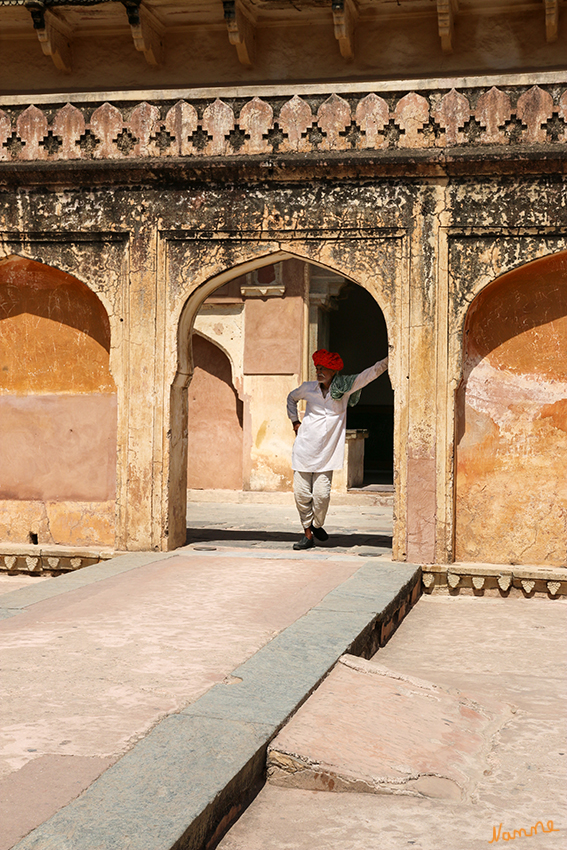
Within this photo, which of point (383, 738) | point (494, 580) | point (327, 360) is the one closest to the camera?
point (383, 738)

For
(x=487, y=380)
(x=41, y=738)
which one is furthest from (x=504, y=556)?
(x=41, y=738)

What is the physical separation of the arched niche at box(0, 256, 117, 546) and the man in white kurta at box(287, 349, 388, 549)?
1607mm

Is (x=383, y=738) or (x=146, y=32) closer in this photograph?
(x=383, y=738)

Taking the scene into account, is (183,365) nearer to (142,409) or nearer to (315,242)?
(142,409)

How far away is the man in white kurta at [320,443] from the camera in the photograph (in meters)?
7.73

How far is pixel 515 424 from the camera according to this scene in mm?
7215

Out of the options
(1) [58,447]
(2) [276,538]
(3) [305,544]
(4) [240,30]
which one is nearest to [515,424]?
(3) [305,544]

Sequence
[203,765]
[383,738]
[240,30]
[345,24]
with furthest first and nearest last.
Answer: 1. [240,30]
2. [345,24]
3. [383,738]
4. [203,765]

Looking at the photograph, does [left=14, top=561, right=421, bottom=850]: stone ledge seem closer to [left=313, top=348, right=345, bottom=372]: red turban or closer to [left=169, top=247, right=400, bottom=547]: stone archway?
[left=169, top=247, right=400, bottom=547]: stone archway

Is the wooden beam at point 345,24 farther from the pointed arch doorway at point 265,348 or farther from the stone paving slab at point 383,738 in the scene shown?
the stone paving slab at point 383,738

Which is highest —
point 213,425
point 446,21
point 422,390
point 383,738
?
point 446,21

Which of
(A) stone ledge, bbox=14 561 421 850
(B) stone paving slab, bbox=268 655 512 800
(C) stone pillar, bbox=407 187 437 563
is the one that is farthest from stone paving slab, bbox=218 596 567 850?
(C) stone pillar, bbox=407 187 437 563

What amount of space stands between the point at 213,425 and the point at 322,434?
21.8ft

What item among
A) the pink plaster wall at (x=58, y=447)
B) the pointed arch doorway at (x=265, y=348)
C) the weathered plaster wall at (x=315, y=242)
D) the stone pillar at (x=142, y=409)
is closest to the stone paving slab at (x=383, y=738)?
the weathered plaster wall at (x=315, y=242)
